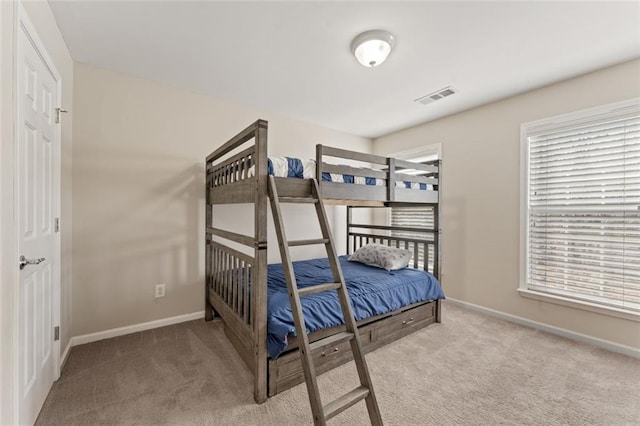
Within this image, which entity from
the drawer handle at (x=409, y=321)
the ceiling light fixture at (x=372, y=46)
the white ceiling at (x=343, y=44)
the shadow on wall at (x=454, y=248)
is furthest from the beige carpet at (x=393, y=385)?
the white ceiling at (x=343, y=44)

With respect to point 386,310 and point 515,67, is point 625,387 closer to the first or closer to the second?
point 386,310

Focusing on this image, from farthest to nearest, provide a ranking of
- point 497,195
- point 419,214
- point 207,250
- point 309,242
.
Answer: point 419,214, point 497,195, point 207,250, point 309,242

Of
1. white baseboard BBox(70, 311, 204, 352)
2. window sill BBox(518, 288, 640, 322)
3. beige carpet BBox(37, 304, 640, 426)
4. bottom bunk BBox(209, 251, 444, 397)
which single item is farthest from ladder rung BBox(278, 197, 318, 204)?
window sill BBox(518, 288, 640, 322)

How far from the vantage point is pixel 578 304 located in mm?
2602

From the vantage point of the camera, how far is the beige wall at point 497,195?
2502mm

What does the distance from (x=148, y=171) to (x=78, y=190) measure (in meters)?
0.58

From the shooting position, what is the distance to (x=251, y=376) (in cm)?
202

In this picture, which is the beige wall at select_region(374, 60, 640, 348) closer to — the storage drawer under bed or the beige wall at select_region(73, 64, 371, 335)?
the storage drawer under bed

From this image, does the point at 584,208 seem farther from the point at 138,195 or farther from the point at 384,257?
the point at 138,195

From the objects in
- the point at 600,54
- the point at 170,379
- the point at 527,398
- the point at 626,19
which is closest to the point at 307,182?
the point at 170,379

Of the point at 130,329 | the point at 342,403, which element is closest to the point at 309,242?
the point at 342,403

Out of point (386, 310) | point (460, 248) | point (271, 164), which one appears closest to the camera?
point (271, 164)

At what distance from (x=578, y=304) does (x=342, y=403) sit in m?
2.59

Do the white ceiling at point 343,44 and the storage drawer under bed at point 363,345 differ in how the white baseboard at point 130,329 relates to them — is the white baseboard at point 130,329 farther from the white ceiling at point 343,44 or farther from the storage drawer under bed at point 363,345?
the white ceiling at point 343,44
